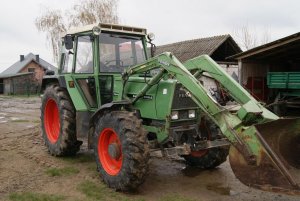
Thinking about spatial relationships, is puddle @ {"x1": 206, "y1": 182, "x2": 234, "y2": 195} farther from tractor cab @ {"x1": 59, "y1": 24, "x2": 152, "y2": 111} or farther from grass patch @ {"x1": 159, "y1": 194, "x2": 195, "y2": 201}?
tractor cab @ {"x1": 59, "y1": 24, "x2": 152, "y2": 111}

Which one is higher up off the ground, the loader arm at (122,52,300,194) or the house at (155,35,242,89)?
the house at (155,35,242,89)

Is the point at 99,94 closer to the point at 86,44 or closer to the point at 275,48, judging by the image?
the point at 86,44

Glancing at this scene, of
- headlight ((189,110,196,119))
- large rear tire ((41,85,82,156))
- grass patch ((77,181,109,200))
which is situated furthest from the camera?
large rear tire ((41,85,82,156))

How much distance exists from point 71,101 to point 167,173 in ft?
7.11

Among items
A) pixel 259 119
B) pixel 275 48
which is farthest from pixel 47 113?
pixel 275 48

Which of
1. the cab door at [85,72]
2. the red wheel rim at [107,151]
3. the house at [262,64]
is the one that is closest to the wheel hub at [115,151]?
the red wheel rim at [107,151]

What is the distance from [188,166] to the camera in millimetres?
6844

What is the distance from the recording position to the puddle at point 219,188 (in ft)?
17.9

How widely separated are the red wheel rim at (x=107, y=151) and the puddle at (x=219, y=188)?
138 cm

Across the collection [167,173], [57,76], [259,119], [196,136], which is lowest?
[167,173]

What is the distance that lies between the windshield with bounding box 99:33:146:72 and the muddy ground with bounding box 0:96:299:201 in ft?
5.87

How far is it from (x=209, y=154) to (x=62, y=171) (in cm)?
245

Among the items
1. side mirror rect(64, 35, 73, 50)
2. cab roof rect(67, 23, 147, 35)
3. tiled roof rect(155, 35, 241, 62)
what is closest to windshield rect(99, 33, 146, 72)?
cab roof rect(67, 23, 147, 35)

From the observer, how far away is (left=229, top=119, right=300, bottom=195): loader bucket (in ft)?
13.7
